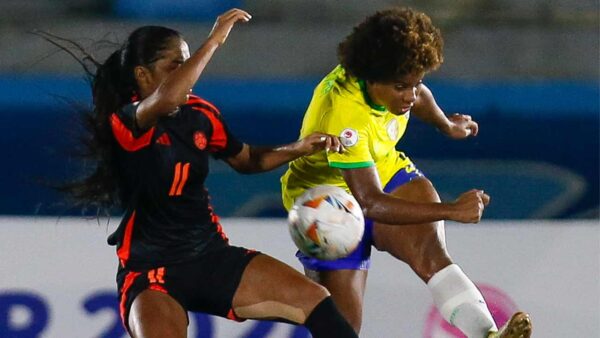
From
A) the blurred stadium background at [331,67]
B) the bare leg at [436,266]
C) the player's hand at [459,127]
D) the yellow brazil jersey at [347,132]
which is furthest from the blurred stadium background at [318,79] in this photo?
the bare leg at [436,266]

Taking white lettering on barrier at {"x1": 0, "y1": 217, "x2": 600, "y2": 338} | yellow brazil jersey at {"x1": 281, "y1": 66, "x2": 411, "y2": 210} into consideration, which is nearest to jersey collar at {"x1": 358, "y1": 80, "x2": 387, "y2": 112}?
yellow brazil jersey at {"x1": 281, "y1": 66, "x2": 411, "y2": 210}

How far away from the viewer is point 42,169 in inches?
198

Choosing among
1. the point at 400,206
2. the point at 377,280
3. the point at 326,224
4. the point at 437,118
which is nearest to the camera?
the point at 326,224

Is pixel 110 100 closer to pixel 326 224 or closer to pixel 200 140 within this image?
pixel 200 140

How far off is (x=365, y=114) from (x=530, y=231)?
1.05 metres

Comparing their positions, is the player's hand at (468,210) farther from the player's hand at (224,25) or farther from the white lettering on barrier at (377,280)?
the white lettering on barrier at (377,280)

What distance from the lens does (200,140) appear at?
3.09 metres

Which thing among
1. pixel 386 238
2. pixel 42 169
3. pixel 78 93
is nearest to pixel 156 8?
pixel 78 93

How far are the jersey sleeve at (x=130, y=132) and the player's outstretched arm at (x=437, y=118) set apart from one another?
921 mm

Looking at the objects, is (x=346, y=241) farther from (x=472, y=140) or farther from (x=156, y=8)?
(x=156, y=8)

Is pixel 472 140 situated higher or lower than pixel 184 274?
lower

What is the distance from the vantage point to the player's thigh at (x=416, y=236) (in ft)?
11.2

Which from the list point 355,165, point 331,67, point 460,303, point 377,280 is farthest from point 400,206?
point 331,67

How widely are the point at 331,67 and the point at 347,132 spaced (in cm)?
278
